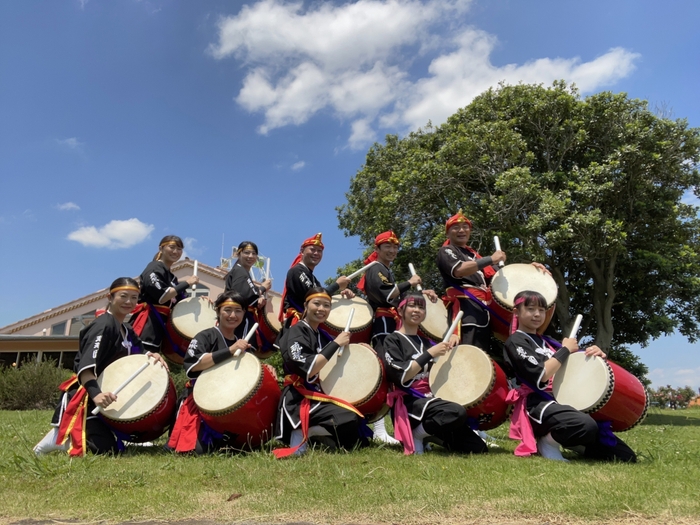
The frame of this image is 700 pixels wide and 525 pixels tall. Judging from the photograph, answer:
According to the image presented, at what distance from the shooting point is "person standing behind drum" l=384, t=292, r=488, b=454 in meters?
3.78

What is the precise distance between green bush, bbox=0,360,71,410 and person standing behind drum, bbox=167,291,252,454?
335 inches

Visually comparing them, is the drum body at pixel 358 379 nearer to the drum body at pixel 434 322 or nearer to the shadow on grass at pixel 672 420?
the drum body at pixel 434 322

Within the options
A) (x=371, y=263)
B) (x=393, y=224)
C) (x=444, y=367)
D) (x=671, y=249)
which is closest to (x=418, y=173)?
(x=393, y=224)

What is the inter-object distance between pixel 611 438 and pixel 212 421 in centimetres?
288

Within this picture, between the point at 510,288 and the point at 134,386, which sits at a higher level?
the point at 510,288

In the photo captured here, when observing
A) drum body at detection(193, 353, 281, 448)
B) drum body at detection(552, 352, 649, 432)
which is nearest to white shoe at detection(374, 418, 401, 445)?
drum body at detection(193, 353, 281, 448)

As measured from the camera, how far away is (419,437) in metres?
3.94

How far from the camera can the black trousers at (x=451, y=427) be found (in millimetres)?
3719

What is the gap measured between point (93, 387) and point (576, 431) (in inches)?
134

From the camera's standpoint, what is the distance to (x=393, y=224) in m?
12.7

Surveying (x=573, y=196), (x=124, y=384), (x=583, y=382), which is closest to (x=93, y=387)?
(x=124, y=384)

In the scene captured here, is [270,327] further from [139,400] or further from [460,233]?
[460,233]

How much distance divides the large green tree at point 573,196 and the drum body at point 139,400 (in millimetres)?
8061

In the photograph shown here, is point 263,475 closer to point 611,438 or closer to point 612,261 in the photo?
point 611,438
